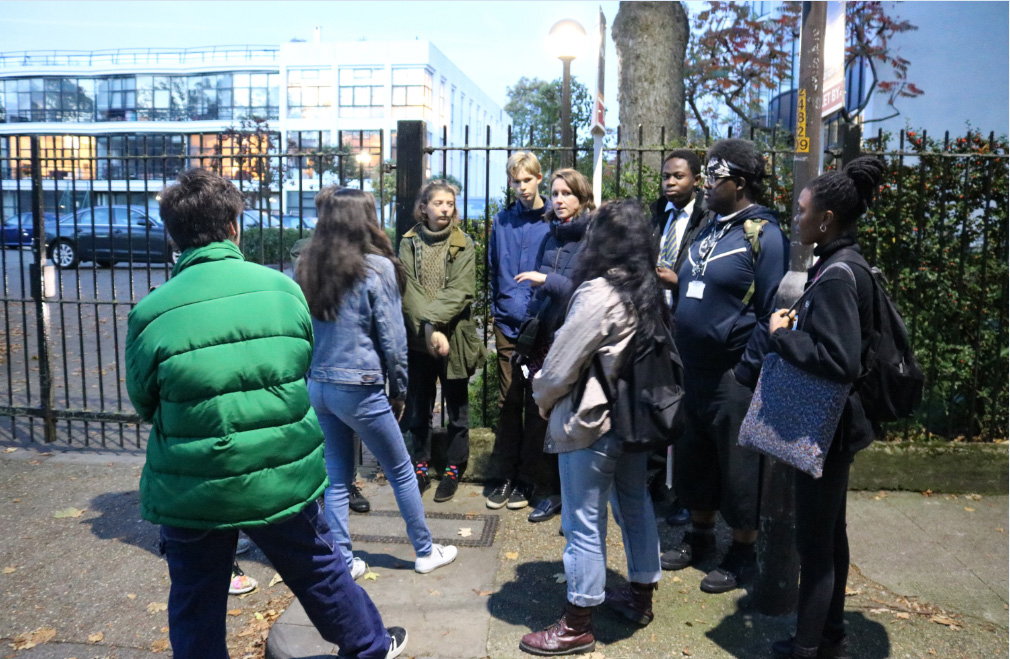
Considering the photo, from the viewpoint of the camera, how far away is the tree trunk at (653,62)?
350 inches

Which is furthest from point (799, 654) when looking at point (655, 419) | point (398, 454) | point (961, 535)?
point (961, 535)

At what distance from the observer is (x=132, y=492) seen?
18.6 ft

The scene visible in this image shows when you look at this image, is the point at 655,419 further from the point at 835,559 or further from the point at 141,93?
the point at 141,93

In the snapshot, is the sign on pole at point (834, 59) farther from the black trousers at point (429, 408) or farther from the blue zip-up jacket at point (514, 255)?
the black trousers at point (429, 408)

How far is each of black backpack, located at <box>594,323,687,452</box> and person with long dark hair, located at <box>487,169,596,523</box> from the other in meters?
0.37

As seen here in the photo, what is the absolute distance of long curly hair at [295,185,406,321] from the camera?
3.98 metres

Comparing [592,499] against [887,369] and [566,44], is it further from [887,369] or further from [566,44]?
[566,44]

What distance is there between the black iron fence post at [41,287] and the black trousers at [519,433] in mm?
3679

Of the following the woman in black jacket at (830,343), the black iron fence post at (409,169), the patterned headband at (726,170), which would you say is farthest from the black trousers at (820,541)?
the black iron fence post at (409,169)

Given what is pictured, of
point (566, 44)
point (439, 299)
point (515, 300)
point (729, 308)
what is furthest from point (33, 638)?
point (566, 44)

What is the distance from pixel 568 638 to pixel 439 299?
2.25 meters

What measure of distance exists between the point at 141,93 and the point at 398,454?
75.6 meters

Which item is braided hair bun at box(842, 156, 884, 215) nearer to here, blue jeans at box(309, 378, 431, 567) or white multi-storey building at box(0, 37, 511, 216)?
blue jeans at box(309, 378, 431, 567)

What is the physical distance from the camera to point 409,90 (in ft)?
209
